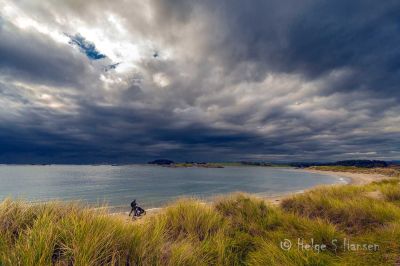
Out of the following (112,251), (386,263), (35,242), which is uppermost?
(35,242)

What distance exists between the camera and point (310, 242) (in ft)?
18.9

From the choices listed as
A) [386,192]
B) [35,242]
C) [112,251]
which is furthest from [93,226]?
[386,192]

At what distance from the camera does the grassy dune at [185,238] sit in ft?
12.4

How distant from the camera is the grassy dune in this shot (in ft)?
12.4

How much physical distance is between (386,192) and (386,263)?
448 inches

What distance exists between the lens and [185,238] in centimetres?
606

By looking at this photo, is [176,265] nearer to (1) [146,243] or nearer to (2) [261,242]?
(1) [146,243]
